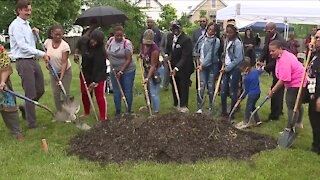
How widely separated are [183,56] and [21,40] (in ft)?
10.0

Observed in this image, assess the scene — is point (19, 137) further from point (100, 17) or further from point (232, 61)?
point (100, 17)

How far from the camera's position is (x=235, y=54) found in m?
7.64

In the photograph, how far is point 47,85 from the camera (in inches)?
495

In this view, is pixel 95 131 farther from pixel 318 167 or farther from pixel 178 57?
pixel 318 167

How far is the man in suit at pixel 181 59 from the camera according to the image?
320 inches

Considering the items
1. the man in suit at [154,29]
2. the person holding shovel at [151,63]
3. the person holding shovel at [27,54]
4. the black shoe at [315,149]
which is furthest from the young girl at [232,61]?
the man in suit at [154,29]

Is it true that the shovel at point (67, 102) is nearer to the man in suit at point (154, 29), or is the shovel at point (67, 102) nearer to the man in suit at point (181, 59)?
the man in suit at point (181, 59)

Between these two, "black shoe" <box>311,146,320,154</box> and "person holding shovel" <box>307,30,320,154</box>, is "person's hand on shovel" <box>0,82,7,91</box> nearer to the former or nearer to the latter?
"person holding shovel" <box>307,30,320,154</box>

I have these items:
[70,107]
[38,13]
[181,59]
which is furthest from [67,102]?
[38,13]

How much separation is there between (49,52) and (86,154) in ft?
7.91

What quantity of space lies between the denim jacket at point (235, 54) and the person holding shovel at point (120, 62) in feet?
5.95

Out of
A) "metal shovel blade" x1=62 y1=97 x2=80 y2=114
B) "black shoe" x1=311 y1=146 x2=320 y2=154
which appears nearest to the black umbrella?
"metal shovel blade" x1=62 y1=97 x2=80 y2=114

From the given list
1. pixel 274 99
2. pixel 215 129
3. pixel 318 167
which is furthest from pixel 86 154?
pixel 274 99

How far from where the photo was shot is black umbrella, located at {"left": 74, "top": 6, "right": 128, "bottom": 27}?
10617 mm
